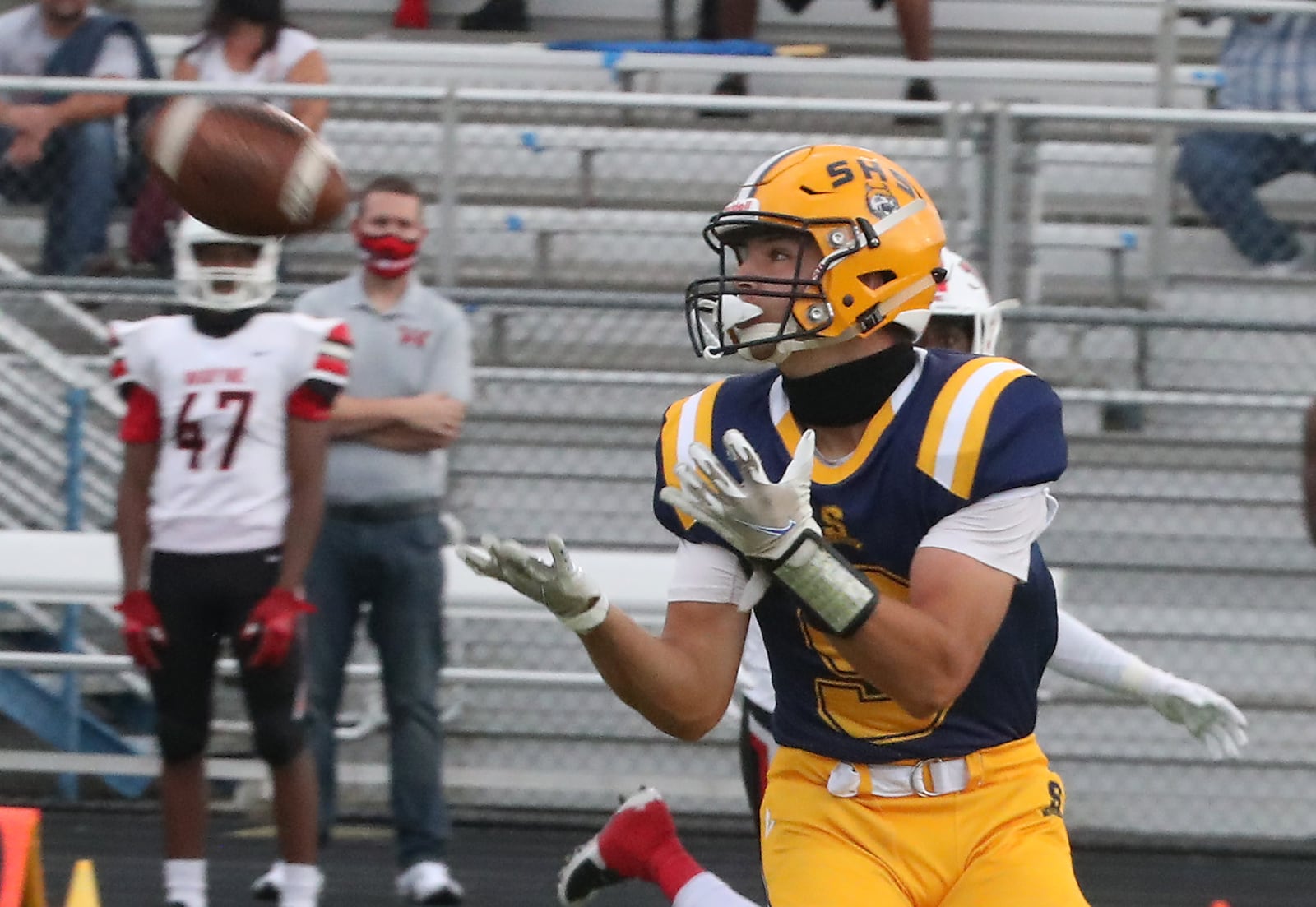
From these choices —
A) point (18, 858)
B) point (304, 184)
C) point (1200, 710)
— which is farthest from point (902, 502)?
point (18, 858)

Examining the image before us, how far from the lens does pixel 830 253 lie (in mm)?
2705

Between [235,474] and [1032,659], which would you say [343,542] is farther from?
[1032,659]

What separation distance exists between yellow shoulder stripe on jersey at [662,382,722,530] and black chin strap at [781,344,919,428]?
137 millimetres

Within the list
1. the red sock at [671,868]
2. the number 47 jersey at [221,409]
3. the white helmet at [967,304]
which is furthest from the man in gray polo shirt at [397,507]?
the white helmet at [967,304]

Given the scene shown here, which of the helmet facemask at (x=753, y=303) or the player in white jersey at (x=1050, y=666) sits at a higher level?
the helmet facemask at (x=753, y=303)

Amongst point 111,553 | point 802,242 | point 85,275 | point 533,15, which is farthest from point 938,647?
point 533,15

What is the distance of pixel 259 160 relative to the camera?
3.78 metres

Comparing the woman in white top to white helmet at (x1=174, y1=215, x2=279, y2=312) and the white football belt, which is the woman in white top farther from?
the white football belt

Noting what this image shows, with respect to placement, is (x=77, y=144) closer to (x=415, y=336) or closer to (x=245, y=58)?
(x=245, y=58)

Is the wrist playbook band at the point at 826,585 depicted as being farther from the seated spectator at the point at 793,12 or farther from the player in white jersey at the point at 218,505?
the seated spectator at the point at 793,12

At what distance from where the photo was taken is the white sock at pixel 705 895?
3469 mm

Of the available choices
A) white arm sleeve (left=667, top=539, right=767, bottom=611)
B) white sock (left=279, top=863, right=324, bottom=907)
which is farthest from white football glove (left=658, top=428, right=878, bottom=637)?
white sock (left=279, top=863, right=324, bottom=907)

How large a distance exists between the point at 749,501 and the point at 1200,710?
1589 mm

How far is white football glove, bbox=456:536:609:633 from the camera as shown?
8.11 feet
